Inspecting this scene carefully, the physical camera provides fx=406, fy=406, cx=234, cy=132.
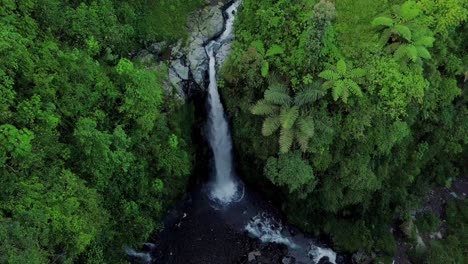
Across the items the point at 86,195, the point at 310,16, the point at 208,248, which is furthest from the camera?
the point at 208,248

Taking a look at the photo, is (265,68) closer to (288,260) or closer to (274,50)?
(274,50)

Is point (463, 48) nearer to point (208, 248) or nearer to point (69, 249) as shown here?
point (208, 248)

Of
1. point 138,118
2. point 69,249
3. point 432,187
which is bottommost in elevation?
point 432,187

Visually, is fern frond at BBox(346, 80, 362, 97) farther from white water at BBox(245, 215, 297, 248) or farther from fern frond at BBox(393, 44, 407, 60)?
white water at BBox(245, 215, 297, 248)

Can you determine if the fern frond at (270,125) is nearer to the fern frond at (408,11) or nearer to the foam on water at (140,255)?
the fern frond at (408,11)

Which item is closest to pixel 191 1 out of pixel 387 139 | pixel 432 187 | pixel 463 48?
pixel 387 139

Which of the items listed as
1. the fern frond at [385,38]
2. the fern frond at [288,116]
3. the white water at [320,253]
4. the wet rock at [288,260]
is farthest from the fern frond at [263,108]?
the white water at [320,253]
